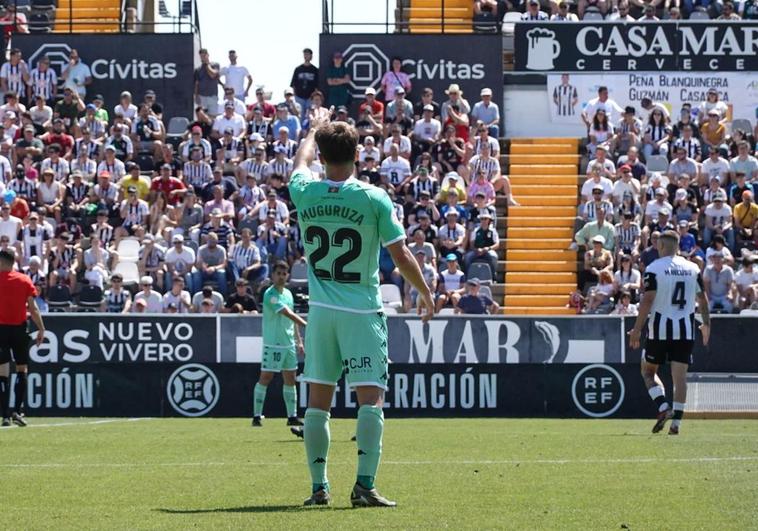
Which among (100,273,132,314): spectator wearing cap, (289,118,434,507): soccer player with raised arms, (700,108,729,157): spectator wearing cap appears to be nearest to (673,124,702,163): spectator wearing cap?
(700,108,729,157): spectator wearing cap

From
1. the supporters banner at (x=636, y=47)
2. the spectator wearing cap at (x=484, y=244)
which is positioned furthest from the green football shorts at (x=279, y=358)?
the supporters banner at (x=636, y=47)

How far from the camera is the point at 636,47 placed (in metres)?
34.7

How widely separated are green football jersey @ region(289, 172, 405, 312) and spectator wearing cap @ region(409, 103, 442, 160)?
23.1 m

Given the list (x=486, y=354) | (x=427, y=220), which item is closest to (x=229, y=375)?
(x=486, y=354)

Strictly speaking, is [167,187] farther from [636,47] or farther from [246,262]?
[636,47]

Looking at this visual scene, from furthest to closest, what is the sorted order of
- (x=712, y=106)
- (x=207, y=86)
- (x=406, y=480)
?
(x=207, y=86) → (x=712, y=106) → (x=406, y=480)

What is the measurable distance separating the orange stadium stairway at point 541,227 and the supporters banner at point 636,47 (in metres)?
1.89

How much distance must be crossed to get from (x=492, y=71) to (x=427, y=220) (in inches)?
263

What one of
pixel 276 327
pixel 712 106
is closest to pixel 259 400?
pixel 276 327

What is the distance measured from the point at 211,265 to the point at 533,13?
10157mm

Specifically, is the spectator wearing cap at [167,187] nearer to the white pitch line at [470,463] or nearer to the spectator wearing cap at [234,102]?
the spectator wearing cap at [234,102]

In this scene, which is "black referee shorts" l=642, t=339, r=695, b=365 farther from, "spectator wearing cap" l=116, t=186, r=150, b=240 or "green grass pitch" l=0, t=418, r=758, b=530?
"spectator wearing cap" l=116, t=186, r=150, b=240

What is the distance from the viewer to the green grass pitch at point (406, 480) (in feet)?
28.7

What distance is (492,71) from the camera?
115 ft
